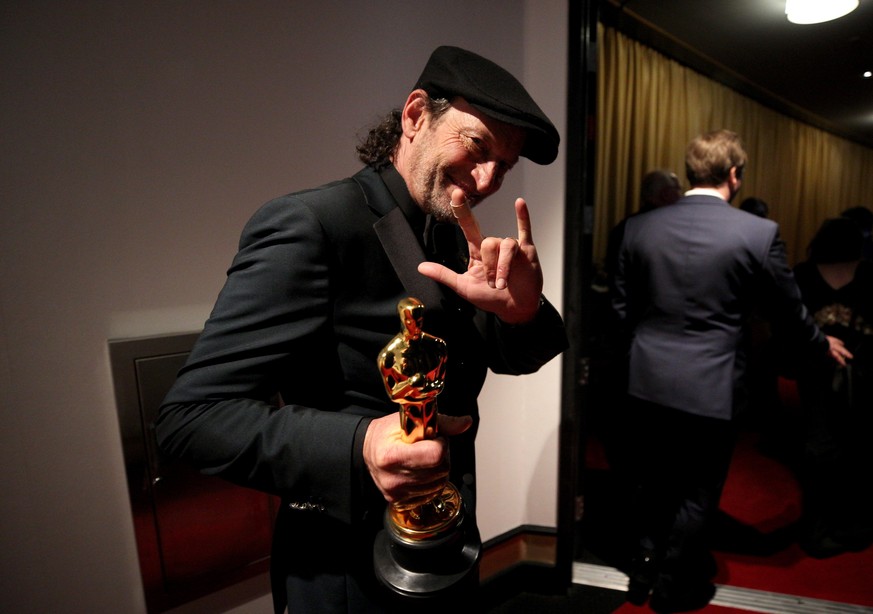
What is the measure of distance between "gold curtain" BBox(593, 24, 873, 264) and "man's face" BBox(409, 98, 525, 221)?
2385 mm

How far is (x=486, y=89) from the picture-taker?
0.81 m

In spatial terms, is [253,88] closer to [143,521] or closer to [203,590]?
[143,521]

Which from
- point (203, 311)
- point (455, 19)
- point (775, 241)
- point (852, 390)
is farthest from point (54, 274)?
point (852, 390)

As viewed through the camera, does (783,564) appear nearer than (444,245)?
No

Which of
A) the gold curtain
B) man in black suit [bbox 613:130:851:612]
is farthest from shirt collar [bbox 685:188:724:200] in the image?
the gold curtain

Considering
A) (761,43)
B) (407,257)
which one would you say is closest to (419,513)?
(407,257)

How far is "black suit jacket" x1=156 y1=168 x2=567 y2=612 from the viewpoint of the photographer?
2.23 ft

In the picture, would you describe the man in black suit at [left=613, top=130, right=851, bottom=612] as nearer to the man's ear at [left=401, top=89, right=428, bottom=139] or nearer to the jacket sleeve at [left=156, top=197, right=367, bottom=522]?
the man's ear at [left=401, top=89, right=428, bottom=139]

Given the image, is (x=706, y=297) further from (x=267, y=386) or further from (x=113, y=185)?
(x=113, y=185)

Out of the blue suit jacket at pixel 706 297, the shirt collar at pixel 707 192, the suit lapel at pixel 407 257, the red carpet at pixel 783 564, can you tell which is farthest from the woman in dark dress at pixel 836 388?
the suit lapel at pixel 407 257

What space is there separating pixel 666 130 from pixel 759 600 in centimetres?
390

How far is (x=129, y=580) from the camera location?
1316mm

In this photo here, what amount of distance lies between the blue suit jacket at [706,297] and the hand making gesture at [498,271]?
1.41 m

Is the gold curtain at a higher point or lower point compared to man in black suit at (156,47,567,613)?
higher
